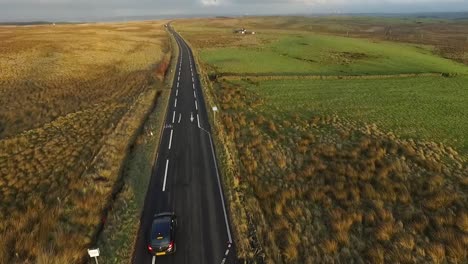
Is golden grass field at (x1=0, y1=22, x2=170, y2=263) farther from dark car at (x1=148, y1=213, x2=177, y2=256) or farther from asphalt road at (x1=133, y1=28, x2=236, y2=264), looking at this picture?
dark car at (x1=148, y1=213, x2=177, y2=256)

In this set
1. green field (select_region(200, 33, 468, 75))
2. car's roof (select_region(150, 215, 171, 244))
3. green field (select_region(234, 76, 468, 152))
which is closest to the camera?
car's roof (select_region(150, 215, 171, 244))

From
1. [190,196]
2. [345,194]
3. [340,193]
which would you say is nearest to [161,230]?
[190,196]

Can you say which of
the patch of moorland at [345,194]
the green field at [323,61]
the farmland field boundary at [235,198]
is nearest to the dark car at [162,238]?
the farmland field boundary at [235,198]

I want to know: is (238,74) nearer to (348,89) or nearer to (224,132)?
(348,89)

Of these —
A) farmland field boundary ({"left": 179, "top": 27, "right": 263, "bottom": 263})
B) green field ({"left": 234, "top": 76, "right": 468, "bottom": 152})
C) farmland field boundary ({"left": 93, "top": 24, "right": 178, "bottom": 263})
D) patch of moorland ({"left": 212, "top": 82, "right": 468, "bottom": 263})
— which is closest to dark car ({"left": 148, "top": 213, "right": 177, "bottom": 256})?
farmland field boundary ({"left": 93, "top": 24, "right": 178, "bottom": 263})

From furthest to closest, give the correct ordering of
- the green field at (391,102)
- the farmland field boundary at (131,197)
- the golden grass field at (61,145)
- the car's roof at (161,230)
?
the green field at (391,102)
the golden grass field at (61,145)
the farmland field boundary at (131,197)
the car's roof at (161,230)

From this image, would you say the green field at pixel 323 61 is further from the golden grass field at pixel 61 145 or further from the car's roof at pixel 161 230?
the car's roof at pixel 161 230
